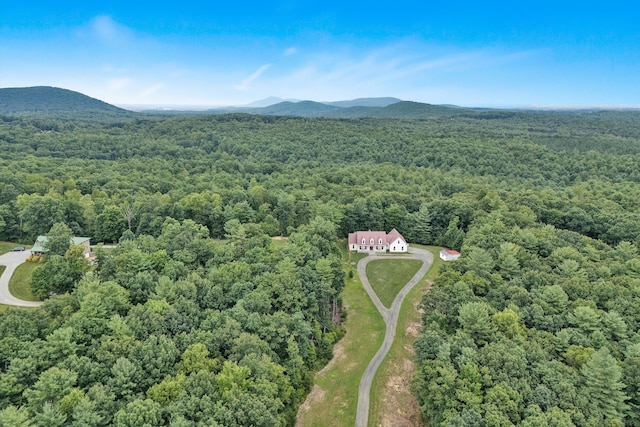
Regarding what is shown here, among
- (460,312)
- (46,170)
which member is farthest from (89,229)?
(460,312)

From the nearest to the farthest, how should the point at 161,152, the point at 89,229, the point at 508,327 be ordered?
1. the point at 508,327
2. the point at 89,229
3. the point at 161,152

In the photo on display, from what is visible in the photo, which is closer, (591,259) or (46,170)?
(591,259)

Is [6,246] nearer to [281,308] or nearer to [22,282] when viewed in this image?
[22,282]

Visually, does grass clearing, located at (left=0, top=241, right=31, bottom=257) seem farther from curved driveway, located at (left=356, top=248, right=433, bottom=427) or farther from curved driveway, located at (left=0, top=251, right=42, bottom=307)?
curved driveway, located at (left=356, top=248, right=433, bottom=427)

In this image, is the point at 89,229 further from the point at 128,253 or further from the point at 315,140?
the point at 315,140

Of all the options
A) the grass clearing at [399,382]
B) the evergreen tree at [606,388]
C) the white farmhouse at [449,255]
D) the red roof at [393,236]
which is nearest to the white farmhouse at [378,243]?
the red roof at [393,236]

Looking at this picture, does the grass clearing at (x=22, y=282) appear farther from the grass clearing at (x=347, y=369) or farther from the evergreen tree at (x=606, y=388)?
the evergreen tree at (x=606, y=388)
